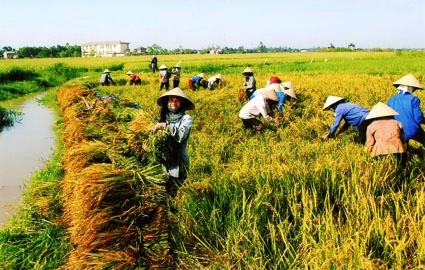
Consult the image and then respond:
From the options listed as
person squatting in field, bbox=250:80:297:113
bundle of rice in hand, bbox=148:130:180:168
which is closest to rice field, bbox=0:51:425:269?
bundle of rice in hand, bbox=148:130:180:168

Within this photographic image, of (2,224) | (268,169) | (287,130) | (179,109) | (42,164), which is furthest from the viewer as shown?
(42,164)

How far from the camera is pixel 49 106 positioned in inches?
561

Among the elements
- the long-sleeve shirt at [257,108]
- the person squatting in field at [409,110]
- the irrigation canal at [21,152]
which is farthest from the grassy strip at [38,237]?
the person squatting in field at [409,110]

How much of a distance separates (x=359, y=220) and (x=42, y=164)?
5.84 m

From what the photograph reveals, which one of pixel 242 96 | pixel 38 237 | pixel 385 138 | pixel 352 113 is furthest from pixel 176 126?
pixel 242 96

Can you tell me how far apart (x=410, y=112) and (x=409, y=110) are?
27 millimetres

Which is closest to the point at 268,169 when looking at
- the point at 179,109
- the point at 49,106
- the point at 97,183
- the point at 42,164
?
the point at 179,109

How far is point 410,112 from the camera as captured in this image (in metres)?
4.50

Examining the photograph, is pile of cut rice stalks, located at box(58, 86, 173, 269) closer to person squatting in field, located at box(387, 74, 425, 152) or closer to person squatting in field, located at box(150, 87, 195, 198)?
person squatting in field, located at box(150, 87, 195, 198)

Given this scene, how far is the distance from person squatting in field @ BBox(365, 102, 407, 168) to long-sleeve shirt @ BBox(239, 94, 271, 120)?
2.49 meters

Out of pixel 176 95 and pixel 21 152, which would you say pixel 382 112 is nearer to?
pixel 176 95

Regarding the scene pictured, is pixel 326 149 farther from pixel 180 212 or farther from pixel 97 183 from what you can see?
pixel 97 183

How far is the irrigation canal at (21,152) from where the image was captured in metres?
5.22

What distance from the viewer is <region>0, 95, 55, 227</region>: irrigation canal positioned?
17.1ft
